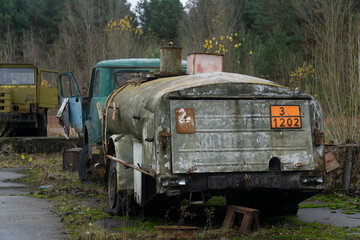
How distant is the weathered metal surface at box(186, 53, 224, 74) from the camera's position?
8617mm

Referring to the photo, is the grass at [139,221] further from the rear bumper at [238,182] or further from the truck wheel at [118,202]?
the rear bumper at [238,182]

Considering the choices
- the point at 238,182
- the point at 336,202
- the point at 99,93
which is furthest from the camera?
the point at 99,93

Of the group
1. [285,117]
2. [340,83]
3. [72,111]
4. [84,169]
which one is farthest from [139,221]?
[340,83]

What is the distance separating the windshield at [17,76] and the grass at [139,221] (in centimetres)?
1054

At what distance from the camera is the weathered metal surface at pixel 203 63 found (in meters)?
8.62

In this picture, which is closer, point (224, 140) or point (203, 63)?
point (224, 140)

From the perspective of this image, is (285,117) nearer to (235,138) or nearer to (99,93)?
(235,138)

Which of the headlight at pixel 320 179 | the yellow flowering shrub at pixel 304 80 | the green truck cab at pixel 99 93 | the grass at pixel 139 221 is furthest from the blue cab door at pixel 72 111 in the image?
the headlight at pixel 320 179

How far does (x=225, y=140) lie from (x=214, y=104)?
41 cm

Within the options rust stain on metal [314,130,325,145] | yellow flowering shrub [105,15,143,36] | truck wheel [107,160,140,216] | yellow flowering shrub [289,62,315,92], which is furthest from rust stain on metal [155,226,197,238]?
yellow flowering shrub [105,15,143,36]

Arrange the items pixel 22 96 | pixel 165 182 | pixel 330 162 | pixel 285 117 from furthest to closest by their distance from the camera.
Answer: pixel 22 96, pixel 330 162, pixel 285 117, pixel 165 182

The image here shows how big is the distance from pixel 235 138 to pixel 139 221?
5.89ft

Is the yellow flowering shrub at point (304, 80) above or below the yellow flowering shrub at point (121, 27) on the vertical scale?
below

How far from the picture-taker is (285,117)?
21.0ft
